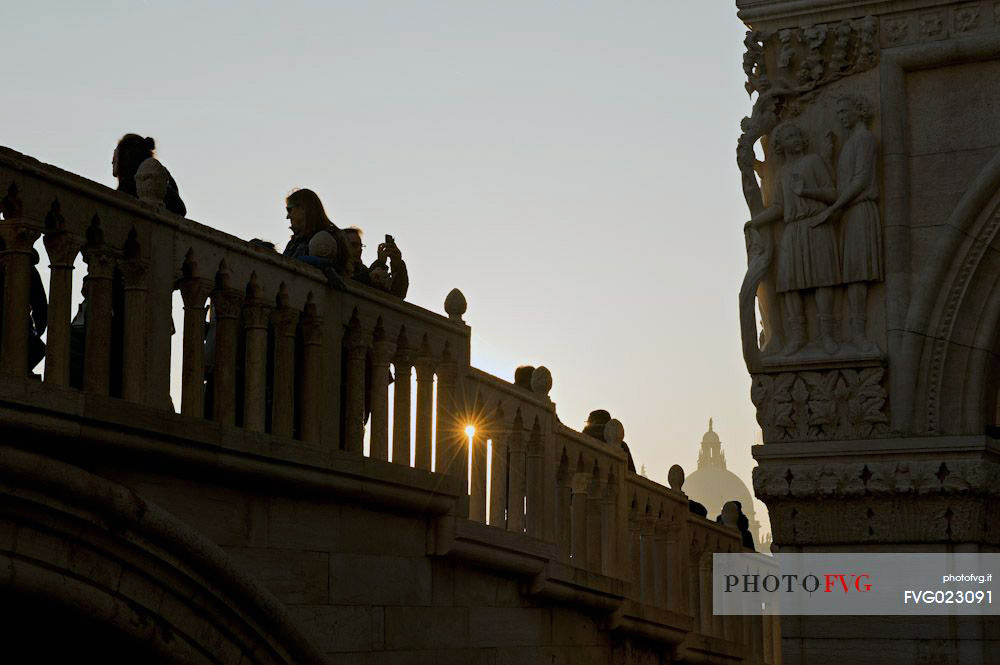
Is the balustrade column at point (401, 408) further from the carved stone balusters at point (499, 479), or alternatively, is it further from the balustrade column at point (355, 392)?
the carved stone balusters at point (499, 479)

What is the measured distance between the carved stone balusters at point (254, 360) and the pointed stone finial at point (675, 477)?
6.24m

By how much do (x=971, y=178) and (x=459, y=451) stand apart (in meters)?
3.29

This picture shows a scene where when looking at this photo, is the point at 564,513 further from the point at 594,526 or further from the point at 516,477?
the point at 516,477

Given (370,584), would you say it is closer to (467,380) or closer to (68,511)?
(467,380)

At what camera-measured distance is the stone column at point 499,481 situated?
9766mm

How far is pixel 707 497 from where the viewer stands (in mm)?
114438

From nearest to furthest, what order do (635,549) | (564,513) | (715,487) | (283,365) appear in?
(283,365) < (564,513) < (635,549) < (715,487)

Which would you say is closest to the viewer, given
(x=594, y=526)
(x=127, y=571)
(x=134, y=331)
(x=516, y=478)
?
(x=127, y=571)

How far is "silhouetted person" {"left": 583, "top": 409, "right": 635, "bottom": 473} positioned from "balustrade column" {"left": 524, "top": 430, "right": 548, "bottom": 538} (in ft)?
5.66

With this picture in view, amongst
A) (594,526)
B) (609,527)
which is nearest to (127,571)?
(594,526)

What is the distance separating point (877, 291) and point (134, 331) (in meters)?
4.58

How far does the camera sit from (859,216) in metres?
9.57

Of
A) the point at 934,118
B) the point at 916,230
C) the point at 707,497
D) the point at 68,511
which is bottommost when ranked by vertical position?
the point at 68,511

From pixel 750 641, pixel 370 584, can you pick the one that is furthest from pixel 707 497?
pixel 370 584
